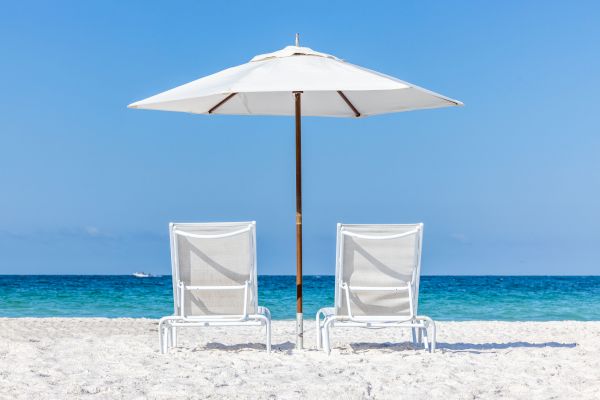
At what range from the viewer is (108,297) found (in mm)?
21938

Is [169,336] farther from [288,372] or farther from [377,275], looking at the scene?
[377,275]

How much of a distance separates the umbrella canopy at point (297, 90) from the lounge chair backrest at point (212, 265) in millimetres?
926

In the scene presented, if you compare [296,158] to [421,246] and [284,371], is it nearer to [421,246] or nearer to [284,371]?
[421,246]

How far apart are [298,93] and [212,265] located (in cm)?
149

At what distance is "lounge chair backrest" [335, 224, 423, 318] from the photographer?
530cm

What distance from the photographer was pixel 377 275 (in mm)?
5355

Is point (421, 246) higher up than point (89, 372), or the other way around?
point (421, 246)

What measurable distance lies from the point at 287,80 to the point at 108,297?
18055mm

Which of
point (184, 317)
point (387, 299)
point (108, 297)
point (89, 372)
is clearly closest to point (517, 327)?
Result: point (387, 299)

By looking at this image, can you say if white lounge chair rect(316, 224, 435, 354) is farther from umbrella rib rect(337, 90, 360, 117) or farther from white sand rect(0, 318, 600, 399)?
A: umbrella rib rect(337, 90, 360, 117)

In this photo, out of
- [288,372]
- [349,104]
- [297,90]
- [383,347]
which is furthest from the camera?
[349,104]

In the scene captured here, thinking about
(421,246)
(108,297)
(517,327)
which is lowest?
(108,297)

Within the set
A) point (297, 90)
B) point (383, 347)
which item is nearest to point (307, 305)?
point (383, 347)

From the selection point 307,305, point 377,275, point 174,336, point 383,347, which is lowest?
point 307,305
